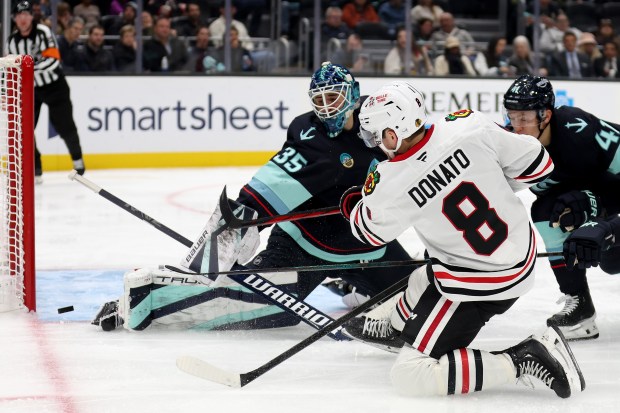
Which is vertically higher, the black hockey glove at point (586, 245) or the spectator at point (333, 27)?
the spectator at point (333, 27)

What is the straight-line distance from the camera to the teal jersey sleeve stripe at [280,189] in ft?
10.9

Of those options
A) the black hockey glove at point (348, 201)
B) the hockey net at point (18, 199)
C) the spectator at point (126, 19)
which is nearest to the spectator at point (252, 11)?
the spectator at point (126, 19)

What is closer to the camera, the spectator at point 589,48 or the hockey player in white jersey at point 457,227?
the hockey player in white jersey at point 457,227

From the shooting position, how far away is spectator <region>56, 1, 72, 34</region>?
788 cm

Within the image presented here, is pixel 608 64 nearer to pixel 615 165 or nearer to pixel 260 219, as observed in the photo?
pixel 615 165

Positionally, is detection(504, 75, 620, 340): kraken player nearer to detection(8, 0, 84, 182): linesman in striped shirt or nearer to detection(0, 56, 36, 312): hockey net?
detection(0, 56, 36, 312): hockey net

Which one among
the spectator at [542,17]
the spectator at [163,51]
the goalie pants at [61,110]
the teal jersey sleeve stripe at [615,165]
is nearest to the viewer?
the teal jersey sleeve stripe at [615,165]

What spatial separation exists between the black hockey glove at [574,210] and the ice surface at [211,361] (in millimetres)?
402

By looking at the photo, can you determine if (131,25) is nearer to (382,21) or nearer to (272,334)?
(382,21)

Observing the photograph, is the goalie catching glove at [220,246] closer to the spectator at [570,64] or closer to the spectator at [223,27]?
the spectator at [223,27]

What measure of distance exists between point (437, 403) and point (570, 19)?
7.23 metres

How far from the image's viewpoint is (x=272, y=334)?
11.3 ft

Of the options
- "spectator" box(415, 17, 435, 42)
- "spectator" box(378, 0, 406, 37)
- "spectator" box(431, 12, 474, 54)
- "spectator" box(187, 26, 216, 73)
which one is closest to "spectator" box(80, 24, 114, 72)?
"spectator" box(187, 26, 216, 73)

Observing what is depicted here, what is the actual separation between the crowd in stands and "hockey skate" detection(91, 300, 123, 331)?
184 inches
